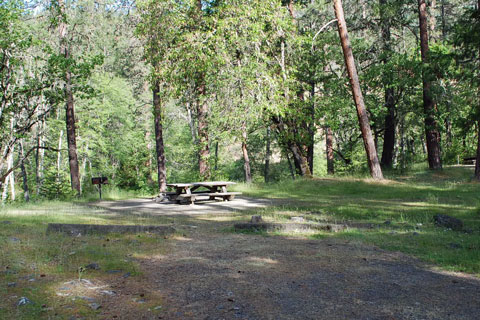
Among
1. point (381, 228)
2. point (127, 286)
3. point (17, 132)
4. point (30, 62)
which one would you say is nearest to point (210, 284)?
point (127, 286)

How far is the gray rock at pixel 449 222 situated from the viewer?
7.70 m

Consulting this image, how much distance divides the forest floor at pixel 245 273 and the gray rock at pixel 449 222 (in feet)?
0.73

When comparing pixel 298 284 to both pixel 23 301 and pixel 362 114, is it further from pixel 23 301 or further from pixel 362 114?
pixel 362 114

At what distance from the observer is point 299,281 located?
4461 mm

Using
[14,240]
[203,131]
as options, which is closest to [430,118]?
[203,131]

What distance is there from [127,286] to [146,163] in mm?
26430

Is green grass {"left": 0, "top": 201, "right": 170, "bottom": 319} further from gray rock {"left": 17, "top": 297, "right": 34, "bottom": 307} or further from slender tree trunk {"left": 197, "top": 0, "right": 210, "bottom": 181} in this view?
slender tree trunk {"left": 197, "top": 0, "right": 210, "bottom": 181}

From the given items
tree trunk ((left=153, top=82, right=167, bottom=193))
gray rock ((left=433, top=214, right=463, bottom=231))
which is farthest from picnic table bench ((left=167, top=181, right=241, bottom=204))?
gray rock ((left=433, top=214, right=463, bottom=231))

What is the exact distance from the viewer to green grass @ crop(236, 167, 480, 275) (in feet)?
20.1

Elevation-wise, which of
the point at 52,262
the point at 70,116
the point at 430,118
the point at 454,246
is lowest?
the point at 454,246

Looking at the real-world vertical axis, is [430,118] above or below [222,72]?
below

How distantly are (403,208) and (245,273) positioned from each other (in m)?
7.05

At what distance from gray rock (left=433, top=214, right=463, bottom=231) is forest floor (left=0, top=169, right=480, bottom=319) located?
0.22 meters

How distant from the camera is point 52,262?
5.08m
